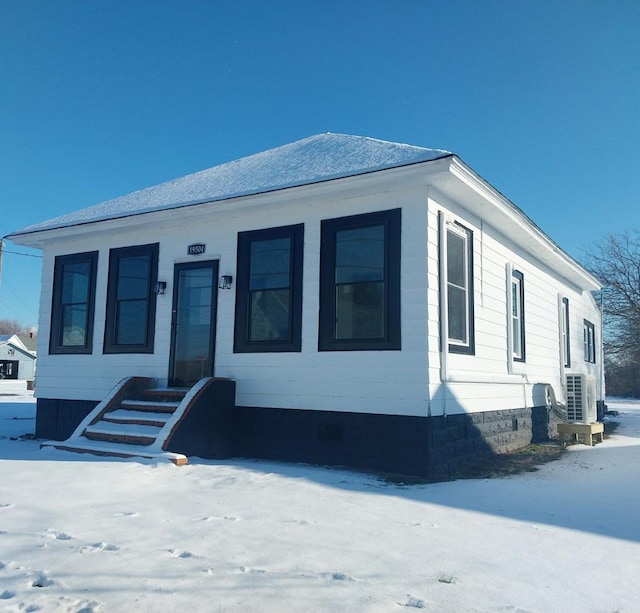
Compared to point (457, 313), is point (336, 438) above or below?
below

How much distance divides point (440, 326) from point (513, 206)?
2470mm

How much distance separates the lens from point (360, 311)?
707 cm

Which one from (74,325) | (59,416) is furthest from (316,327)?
(59,416)

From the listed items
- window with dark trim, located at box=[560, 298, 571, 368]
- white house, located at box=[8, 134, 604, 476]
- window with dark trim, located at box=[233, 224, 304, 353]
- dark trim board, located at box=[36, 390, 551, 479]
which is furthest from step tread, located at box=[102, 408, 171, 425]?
window with dark trim, located at box=[560, 298, 571, 368]

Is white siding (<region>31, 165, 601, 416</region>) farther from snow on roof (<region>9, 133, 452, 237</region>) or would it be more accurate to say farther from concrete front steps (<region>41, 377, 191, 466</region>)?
concrete front steps (<region>41, 377, 191, 466</region>)

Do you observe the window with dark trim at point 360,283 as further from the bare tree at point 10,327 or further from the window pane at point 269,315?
the bare tree at point 10,327

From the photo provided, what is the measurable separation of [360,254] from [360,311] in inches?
27.0

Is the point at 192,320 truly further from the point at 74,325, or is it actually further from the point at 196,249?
the point at 74,325

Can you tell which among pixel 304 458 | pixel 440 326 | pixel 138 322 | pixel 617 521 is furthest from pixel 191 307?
pixel 617 521

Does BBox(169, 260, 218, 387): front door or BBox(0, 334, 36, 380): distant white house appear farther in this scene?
BBox(0, 334, 36, 380): distant white house

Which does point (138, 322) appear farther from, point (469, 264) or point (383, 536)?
point (383, 536)

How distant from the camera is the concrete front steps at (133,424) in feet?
22.0

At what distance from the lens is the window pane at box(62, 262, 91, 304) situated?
31.1ft

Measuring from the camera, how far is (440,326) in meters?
6.82
